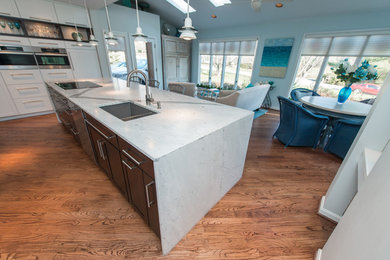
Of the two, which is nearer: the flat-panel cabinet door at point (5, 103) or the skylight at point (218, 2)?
the flat-panel cabinet door at point (5, 103)

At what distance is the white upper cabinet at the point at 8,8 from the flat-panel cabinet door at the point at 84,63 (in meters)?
0.92

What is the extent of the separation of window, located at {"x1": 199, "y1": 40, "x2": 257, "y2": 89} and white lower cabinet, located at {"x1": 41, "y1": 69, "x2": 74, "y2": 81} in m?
4.70

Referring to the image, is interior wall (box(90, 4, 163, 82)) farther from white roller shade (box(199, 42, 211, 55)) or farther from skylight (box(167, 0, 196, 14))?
white roller shade (box(199, 42, 211, 55))

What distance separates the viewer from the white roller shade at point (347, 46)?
11.3 feet

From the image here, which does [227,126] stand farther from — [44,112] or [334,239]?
[44,112]

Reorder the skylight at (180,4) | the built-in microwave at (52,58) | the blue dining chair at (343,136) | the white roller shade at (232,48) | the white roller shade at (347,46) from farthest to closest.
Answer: the white roller shade at (232,48) < the skylight at (180,4) < the white roller shade at (347,46) < the built-in microwave at (52,58) < the blue dining chair at (343,136)

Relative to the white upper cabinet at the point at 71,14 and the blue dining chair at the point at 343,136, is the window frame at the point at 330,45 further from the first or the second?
the white upper cabinet at the point at 71,14

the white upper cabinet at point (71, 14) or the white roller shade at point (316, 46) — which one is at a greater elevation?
the white upper cabinet at point (71, 14)

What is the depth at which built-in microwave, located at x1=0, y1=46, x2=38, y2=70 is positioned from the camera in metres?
2.99

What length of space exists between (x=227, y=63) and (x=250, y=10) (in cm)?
201

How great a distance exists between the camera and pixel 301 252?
120cm

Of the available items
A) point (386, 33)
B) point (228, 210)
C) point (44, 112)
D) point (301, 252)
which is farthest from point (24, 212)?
point (386, 33)

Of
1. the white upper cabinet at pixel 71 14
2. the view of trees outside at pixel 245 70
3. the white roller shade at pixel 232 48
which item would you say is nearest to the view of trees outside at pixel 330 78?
the view of trees outside at pixel 245 70

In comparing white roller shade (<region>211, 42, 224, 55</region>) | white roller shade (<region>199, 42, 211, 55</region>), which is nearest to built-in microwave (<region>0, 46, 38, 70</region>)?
white roller shade (<region>199, 42, 211, 55</region>)
